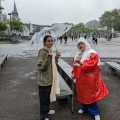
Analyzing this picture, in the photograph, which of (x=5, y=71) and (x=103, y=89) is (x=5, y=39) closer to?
(x=5, y=71)

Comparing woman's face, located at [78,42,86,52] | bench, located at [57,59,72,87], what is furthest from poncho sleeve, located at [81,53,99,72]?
bench, located at [57,59,72,87]

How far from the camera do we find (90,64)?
3.67 metres

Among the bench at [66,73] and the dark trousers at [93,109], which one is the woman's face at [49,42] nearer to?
the dark trousers at [93,109]

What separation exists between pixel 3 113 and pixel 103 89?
7.04ft

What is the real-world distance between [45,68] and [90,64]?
808 millimetres

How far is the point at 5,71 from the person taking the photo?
8703 millimetres

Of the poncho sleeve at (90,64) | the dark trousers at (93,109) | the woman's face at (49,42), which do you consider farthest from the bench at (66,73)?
the woman's face at (49,42)

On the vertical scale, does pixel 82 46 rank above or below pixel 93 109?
above

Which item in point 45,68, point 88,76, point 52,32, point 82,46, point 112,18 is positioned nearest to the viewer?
point 45,68

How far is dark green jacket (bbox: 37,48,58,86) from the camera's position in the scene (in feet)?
11.7

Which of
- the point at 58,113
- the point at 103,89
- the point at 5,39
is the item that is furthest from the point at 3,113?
the point at 5,39

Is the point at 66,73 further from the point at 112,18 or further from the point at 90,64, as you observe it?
the point at 112,18

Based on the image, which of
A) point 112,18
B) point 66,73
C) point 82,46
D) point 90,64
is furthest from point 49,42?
point 112,18

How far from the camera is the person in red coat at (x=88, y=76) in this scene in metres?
3.72
